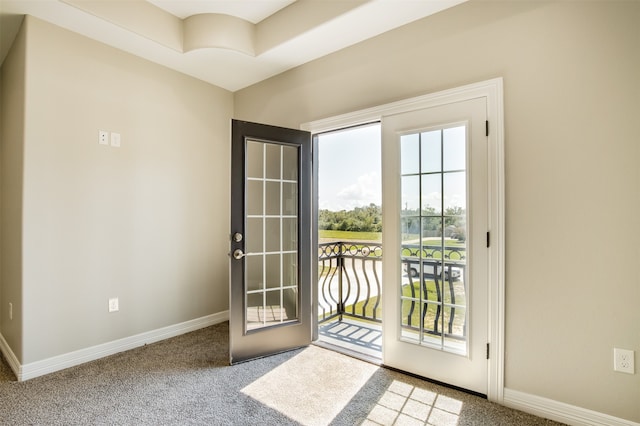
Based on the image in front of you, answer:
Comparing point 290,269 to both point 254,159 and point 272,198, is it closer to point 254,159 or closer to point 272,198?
point 272,198

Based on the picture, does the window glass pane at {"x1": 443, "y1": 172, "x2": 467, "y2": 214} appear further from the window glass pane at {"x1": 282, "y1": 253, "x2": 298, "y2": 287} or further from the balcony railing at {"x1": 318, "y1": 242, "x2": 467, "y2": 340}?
the window glass pane at {"x1": 282, "y1": 253, "x2": 298, "y2": 287}

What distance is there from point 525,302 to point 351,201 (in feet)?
Answer: 12.3

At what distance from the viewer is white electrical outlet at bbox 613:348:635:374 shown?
1.67 meters

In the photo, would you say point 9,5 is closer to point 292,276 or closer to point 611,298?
point 292,276

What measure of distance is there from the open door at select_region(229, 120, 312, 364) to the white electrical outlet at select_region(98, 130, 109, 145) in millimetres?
1117

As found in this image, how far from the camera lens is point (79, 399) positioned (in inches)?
81.2

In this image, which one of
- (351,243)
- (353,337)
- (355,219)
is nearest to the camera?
(353,337)

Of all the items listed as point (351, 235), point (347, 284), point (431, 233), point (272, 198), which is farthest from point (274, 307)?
point (351, 235)

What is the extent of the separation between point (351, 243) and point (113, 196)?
8.89ft

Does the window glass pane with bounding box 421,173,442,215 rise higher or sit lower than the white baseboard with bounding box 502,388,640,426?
higher

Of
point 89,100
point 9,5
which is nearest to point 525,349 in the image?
point 89,100

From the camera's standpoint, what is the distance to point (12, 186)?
101 inches

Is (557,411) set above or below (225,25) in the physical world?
below

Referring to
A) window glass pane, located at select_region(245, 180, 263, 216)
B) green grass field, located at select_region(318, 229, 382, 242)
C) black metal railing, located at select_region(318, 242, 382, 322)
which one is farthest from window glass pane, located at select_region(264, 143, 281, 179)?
green grass field, located at select_region(318, 229, 382, 242)
